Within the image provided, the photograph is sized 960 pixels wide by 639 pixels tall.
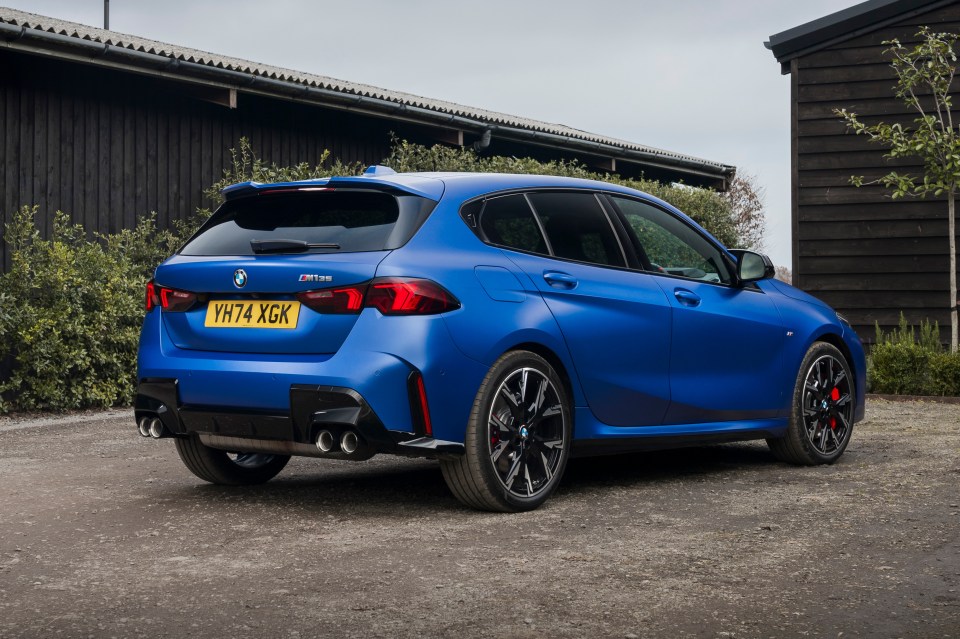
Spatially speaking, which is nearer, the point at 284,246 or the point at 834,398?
the point at 284,246

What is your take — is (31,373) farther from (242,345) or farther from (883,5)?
(883,5)

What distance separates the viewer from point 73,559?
4703 millimetres

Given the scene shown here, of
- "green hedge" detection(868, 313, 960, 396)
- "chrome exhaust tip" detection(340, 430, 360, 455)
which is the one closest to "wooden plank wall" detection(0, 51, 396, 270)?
"green hedge" detection(868, 313, 960, 396)

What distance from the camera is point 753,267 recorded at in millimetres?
7020

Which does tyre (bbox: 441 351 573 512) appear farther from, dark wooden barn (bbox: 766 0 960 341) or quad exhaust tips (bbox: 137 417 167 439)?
dark wooden barn (bbox: 766 0 960 341)

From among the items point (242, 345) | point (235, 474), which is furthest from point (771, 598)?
point (235, 474)

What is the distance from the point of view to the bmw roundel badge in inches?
212

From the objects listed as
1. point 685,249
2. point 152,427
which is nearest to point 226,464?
point 152,427

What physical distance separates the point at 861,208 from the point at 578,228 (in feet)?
33.7

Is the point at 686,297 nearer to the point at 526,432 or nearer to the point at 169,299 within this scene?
the point at 526,432

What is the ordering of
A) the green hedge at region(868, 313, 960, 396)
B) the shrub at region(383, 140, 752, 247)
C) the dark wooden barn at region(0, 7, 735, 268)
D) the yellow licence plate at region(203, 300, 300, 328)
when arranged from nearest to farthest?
the yellow licence plate at region(203, 300, 300, 328), the green hedge at region(868, 313, 960, 396), the dark wooden barn at region(0, 7, 735, 268), the shrub at region(383, 140, 752, 247)

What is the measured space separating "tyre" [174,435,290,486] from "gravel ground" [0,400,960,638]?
0.08m

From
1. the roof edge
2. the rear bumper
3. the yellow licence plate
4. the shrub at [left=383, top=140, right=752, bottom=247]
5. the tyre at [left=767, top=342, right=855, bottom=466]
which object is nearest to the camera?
the rear bumper

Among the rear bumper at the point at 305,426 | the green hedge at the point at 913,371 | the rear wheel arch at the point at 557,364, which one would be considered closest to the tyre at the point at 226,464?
the rear bumper at the point at 305,426
